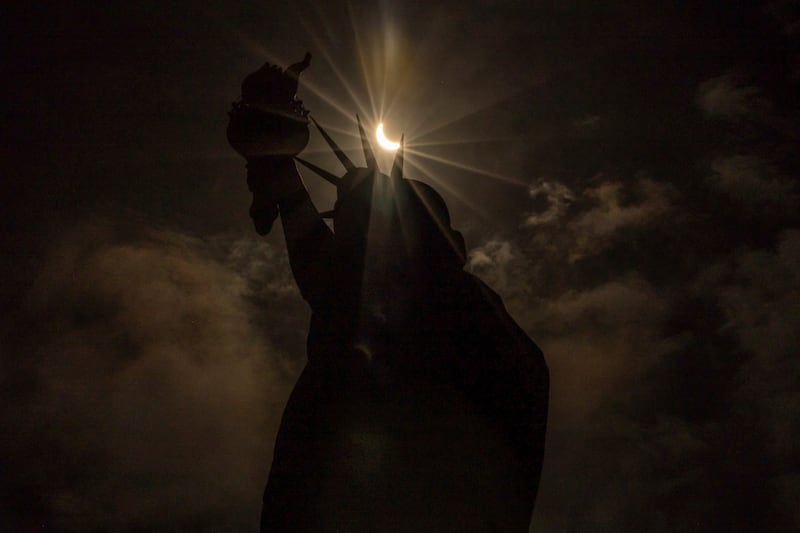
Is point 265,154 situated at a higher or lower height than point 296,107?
lower

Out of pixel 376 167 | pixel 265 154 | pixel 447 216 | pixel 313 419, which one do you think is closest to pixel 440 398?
pixel 313 419

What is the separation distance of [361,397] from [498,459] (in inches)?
64.6

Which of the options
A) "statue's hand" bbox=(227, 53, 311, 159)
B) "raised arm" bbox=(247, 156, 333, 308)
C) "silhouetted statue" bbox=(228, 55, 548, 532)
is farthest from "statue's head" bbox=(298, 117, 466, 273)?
"statue's hand" bbox=(227, 53, 311, 159)

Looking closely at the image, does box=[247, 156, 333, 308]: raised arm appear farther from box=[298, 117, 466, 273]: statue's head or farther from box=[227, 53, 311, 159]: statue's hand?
box=[298, 117, 466, 273]: statue's head

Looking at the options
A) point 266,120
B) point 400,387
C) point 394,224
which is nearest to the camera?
point 400,387

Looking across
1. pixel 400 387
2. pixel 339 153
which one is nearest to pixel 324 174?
pixel 339 153

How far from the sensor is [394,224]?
7852 millimetres

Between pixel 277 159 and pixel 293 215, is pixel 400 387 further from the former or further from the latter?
pixel 277 159

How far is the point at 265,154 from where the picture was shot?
917cm

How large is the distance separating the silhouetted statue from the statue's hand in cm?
57

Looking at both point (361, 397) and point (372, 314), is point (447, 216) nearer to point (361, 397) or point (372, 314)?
point (372, 314)

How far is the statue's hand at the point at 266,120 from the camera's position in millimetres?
9133

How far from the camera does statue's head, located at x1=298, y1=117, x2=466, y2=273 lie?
754 cm

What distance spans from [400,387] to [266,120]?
4.44 meters
